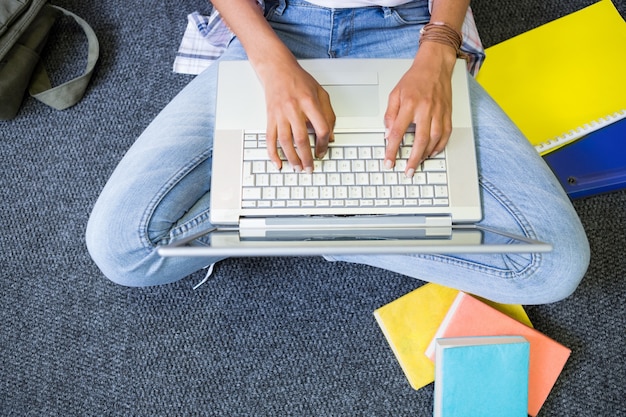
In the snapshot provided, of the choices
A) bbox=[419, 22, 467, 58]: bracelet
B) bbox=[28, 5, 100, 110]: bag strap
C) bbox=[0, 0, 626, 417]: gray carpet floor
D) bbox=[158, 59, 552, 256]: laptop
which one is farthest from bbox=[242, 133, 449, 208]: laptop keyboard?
bbox=[28, 5, 100, 110]: bag strap

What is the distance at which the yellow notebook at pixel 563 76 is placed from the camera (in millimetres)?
1185

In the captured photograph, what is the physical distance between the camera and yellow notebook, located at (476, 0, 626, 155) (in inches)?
46.6

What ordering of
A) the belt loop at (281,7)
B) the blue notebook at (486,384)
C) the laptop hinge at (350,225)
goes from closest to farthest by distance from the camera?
the laptop hinge at (350,225), the belt loop at (281,7), the blue notebook at (486,384)

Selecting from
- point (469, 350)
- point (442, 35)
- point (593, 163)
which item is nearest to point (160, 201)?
point (442, 35)

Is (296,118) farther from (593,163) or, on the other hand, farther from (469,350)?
(593,163)

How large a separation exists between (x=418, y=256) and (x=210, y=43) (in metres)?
0.61

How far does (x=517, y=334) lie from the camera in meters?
1.10

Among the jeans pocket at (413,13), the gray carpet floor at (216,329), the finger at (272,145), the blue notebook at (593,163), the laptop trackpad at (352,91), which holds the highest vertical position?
the jeans pocket at (413,13)

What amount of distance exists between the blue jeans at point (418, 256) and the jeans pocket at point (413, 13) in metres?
0.17

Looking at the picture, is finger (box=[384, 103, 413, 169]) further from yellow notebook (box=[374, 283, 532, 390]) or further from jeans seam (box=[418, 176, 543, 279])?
yellow notebook (box=[374, 283, 532, 390])

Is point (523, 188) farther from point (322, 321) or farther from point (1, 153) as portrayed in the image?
point (1, 153)

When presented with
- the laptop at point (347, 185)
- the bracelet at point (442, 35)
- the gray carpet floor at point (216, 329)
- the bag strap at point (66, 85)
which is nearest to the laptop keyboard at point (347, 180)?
the laptop at point (347, 185)

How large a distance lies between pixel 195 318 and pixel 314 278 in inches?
10.5

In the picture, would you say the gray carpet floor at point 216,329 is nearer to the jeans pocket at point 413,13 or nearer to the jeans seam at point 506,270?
the jeans seam at point 506,270
